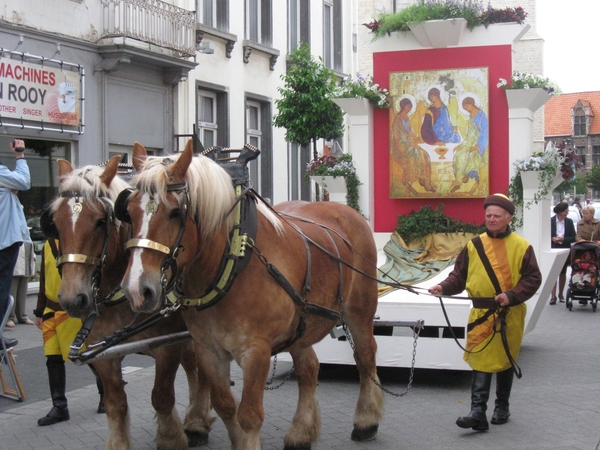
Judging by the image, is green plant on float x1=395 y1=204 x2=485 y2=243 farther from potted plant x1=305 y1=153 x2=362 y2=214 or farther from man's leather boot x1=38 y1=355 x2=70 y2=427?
man's leather boot x1=38 y1=355 x2=70 y2=427

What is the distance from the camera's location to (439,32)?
30.1 feet

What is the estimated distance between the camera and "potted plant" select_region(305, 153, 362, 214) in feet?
30.7

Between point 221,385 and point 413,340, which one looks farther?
point 413,340

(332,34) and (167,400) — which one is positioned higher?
(332,34)

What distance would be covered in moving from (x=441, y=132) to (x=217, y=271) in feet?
18.5

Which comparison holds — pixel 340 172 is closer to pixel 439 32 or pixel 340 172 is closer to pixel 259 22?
pixel 439 32

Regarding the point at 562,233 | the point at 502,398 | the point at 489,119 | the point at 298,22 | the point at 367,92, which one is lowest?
the point at 502,398

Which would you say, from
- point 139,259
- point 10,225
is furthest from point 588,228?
point 139,259

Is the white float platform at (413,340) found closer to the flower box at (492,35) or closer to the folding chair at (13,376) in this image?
the folding chair at (13,376)

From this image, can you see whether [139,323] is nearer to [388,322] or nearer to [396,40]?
[388,322]

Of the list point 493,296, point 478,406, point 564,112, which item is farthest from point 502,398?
point 564,112

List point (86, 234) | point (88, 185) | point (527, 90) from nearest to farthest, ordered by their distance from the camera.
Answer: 1. point (86, 234)
2. point (88, 185)
3. point (527, 90)

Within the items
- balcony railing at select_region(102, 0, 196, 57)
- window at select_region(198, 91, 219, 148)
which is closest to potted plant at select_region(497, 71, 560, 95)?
balcony railing at select_region(102, 0, 196, 57)

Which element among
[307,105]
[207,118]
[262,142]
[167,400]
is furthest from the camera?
[262,142]
